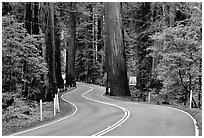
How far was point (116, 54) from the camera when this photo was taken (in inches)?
1163

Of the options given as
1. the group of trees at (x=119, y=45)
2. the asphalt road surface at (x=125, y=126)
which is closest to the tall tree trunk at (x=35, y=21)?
the group of trees at (x=119, y=45)

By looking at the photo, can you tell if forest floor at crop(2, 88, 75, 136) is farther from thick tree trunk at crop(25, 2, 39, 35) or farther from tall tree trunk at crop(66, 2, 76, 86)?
tall tree trunk at crop(66, 2, 76, 86)

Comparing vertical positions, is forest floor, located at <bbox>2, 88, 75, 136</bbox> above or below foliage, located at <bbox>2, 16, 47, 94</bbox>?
below

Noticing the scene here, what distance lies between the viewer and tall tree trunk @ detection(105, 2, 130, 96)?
96.4 feet

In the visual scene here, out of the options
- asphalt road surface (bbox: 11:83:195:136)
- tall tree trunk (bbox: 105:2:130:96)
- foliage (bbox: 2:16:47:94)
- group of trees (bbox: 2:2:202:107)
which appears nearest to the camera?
asphalt road surface (bbox: 11:83:195:136)

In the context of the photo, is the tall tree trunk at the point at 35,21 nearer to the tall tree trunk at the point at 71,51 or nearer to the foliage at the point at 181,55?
the foliage at the point at 181,55

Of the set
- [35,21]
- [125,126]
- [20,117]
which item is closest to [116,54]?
[35,21]

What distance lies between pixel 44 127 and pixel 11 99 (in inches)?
190

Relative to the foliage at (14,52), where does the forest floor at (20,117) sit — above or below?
below

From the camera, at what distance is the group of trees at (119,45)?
18.5m

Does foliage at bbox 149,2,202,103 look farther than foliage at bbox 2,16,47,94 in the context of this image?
Yes

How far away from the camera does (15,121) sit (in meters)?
16.7

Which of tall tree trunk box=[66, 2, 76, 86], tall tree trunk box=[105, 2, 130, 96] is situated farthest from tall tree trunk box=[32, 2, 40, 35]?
tall tree trunk box=[66, 2, 76, 86]

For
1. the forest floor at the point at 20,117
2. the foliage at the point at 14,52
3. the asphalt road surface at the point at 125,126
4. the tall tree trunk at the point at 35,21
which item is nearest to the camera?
the asphalt road surface at the point at 125,126
